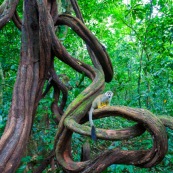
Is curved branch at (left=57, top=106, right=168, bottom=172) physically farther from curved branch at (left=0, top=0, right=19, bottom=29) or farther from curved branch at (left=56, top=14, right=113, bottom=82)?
curved branch at (left=0, top=0, right=19, bottom=29)

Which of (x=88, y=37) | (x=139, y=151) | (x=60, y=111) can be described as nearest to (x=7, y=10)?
(x=88, y=37)

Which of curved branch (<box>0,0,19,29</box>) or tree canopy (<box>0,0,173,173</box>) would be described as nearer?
tree canopy (<box>0,0,173,173</box>)

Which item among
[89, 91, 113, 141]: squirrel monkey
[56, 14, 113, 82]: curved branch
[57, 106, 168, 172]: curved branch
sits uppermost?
[56, 14, 113, 82]: curved branch

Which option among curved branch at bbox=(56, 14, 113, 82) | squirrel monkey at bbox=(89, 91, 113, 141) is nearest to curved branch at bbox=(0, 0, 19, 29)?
curved branch at bbox=(56, 14, 113, 82)

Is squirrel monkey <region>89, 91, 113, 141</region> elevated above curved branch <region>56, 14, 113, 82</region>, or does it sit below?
below

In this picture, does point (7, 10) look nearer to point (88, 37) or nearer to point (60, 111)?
point (88, 37)

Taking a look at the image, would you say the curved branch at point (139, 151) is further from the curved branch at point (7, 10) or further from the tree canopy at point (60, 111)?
the curved branch at point (7, 10)

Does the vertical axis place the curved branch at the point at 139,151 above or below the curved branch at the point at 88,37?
below

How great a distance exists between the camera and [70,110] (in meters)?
1.20

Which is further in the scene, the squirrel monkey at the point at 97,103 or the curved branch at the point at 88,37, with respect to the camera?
the curved branch at the point at 88,37

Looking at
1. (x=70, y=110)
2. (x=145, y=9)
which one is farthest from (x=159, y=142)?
(x=145, y=9)

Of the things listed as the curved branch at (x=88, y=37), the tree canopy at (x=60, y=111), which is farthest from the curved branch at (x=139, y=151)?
the curved branch at (x=88, y=37)

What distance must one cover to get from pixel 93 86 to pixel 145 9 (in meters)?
1.59

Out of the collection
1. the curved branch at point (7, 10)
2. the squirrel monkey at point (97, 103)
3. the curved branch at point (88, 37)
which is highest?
the curved branch at point (7, 10)
